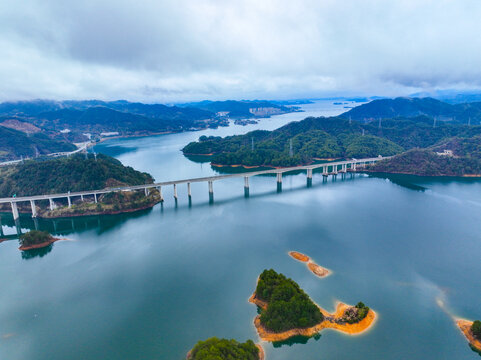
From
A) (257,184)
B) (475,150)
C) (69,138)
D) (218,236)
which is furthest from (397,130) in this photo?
(69,138)

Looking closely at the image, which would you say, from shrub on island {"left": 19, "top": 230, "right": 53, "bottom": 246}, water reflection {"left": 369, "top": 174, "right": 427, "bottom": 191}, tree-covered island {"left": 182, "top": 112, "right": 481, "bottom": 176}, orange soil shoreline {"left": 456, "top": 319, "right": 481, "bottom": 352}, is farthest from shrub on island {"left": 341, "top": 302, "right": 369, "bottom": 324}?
tree-covered island {"left": 182, "top": 112, "right": 481, "bottom": 176}

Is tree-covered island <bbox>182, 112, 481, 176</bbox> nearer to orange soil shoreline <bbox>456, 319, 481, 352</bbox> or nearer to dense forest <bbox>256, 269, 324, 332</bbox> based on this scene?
orange soil shoreline <bbox>456, 319, 481, 352</bbox>

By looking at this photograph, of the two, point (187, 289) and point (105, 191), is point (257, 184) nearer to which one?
point (105, 191)

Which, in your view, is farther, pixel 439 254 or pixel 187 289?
pixel 439 254

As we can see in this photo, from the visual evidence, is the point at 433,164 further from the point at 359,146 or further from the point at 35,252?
the point at 35,252

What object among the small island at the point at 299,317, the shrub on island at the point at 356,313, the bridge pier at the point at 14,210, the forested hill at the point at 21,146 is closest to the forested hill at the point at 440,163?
the shrub on island at the point at 356,313

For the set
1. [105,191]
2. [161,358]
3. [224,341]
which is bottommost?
[161,358]
